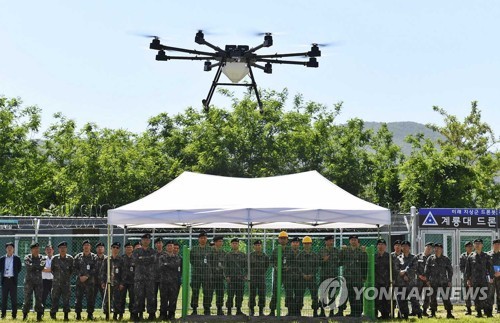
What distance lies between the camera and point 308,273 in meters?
17.2

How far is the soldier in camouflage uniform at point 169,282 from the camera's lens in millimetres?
18094

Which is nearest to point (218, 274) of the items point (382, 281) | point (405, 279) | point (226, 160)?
point (382, 281)

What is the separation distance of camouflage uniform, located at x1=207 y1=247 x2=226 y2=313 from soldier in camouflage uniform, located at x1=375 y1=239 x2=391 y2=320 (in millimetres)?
3097

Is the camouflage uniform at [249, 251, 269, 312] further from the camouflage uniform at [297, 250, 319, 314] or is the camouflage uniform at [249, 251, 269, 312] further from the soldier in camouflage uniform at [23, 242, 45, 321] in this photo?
the soldier in camouflage uniform at [23, 242, 45, 321]

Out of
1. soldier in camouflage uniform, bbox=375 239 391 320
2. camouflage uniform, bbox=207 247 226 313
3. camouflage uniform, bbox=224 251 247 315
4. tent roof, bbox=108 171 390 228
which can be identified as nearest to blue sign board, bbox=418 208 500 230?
soldier in camouflage uniform, bbox=375 239 391 320

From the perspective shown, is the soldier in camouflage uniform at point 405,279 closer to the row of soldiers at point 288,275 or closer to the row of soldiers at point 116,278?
the row of soldiers at point 288,275

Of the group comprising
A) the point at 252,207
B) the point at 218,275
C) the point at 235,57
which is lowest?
the point at 218,275

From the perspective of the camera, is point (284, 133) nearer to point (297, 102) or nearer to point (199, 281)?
point (297, 102)

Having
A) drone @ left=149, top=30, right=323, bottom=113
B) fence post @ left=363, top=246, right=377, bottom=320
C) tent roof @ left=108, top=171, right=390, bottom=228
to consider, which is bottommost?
fence post @ left=363, top=246, right=377, bottom=320

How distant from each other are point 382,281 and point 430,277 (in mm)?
1411

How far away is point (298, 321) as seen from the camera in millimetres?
16812

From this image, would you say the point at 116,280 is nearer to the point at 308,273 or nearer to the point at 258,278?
the point at 258,278

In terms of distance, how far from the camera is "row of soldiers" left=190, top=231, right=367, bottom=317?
17188 millimetres

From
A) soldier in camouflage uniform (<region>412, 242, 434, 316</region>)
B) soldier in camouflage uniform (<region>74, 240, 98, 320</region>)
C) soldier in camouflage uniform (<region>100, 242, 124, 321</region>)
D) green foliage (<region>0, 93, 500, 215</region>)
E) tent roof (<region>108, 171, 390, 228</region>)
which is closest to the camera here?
tent roof (<region>108, 171, 390, 228</region>)
